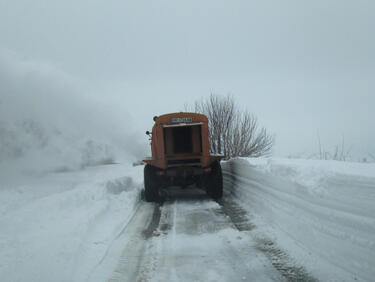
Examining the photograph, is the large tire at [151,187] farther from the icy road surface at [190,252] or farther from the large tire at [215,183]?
the icy road surface at [190,252]

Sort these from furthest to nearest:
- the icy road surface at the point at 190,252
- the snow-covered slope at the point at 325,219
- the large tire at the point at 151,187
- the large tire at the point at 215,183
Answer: the large tire at the point at 151,187, the large tire at the point at 215,183, the icy road surface at the point at 190,252, the snow-covered slope at the point at 325,219

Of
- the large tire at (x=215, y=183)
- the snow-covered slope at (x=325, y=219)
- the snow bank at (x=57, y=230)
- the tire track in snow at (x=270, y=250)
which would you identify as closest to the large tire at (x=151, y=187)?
the snow bank at (x=57, y=230)

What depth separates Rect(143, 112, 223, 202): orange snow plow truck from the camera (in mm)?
9180

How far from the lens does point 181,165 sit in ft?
30.6

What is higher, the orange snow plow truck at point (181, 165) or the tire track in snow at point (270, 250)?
the orange snow plow truck at point (181, 165)

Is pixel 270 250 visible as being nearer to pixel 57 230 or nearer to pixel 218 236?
pixel 218 236

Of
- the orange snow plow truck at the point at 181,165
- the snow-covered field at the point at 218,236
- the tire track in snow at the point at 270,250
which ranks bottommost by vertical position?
the tire track in snow at the point at 270,250

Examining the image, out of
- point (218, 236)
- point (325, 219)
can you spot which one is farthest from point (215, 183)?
point (325, 219)

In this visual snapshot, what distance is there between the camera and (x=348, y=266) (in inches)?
131

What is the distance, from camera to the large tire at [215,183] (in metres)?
9.10

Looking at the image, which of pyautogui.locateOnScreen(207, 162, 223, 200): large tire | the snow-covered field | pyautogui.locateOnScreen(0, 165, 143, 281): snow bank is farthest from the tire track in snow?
pyautogui.locateOnScreen(0, 165, 143, 281): snow bank

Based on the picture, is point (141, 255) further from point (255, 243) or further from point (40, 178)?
point (40, 178)

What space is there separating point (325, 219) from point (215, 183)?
17.6ft

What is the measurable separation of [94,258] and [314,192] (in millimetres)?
3118
